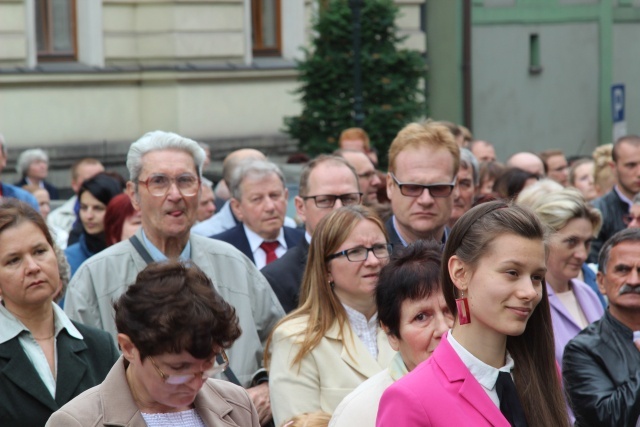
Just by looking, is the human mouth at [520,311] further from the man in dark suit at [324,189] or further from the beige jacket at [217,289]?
the man in dark suit at [324,189]

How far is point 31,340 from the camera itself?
5145mm

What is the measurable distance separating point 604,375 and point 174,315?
2446mm

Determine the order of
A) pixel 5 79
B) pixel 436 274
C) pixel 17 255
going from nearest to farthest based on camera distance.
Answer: pixel 436 274, pixel 17 255, pixel 5 79

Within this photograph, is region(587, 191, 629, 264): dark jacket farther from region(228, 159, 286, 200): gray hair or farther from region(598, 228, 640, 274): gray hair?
region(598, 228, 640, 274): gray hair

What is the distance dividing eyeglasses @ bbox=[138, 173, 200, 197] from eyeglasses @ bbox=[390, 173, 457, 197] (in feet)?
3.83

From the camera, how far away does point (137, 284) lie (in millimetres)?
3900

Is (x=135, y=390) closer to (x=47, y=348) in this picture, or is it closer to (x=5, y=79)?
(x=47, y=348)

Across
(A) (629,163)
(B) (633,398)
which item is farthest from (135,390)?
(A) (629,163)

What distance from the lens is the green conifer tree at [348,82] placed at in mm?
18047

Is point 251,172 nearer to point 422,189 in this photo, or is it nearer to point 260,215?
point 260,215

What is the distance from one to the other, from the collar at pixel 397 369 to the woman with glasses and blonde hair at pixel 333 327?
2.12 feet

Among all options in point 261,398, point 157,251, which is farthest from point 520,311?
point 157,251

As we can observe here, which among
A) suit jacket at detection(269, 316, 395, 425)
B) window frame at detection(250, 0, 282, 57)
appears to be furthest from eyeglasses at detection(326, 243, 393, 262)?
window frame at detection(250, 0, 282, 57)

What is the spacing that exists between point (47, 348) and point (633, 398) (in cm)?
233
